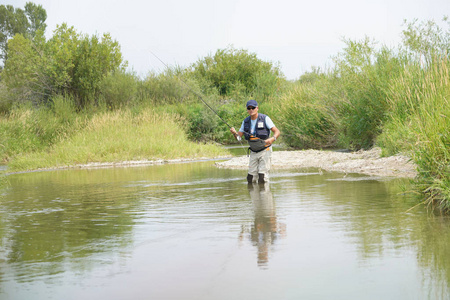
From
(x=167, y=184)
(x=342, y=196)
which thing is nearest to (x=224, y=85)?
(x=167, y=184)

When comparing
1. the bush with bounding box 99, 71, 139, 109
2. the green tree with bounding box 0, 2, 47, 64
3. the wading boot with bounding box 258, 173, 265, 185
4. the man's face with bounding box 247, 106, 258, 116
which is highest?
the green tree with bounding box 0, 2, 47, 64

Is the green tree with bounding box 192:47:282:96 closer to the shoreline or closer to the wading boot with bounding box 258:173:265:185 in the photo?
the shoreline

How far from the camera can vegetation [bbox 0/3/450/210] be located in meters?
11.8

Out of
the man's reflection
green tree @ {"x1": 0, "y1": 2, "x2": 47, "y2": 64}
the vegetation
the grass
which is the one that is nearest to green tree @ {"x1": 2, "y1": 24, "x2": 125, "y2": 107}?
the vegetation

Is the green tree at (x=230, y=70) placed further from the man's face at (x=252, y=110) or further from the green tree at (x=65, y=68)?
the man's face at (x=252, y=110)

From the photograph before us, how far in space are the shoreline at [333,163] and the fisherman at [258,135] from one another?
10.1ft

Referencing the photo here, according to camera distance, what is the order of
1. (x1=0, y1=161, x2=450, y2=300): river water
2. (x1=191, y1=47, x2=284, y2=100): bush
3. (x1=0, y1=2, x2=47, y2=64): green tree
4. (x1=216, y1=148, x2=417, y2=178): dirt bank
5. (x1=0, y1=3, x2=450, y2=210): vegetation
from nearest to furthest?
(x1=0, y1=161, x2=450, y2=300): river water → (x1=0, y1=3, x2=450, y2=210): vegetation → (x1=216, y1=148, x2=417, y2=178): dirt bank → (x1=191, y1=47, x2=284, y2=100): bush → (x1=0, y1=2, x2=47, y2=64): green tree

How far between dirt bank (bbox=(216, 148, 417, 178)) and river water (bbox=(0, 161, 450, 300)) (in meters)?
2.58

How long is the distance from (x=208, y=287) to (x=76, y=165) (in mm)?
21837

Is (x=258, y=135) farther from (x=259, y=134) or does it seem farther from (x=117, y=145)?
(x=117, y=145)

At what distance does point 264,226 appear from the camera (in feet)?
27.9

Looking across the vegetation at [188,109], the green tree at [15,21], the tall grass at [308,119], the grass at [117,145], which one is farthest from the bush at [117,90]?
the green tree at [15,21]

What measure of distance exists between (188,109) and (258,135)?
83.9 ft

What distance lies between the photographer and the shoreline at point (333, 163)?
15.6 meters
